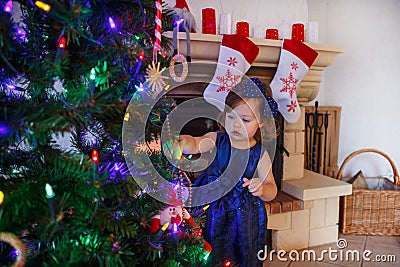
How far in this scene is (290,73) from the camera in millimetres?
1841

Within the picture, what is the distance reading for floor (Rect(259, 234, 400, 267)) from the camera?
1747mm

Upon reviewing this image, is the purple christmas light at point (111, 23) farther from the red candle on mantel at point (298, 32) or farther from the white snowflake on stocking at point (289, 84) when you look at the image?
the red candle on mantel at point (298, 32)

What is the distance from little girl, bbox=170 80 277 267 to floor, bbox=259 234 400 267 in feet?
1.79

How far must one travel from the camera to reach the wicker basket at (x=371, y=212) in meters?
2.08

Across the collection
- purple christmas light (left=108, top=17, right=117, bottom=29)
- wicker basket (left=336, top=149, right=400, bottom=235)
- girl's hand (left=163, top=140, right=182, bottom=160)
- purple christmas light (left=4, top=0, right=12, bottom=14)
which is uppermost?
purple christmas light (left=4, top=0, right=12, bottom=14)

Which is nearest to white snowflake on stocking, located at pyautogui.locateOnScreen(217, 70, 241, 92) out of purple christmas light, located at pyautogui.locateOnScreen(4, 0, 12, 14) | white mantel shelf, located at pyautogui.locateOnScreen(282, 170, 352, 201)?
white mantel shelf, located at pyautogui.locateOnScreen(282, 170, 352, 201)

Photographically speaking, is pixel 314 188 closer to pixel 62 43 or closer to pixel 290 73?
pixel 290 73

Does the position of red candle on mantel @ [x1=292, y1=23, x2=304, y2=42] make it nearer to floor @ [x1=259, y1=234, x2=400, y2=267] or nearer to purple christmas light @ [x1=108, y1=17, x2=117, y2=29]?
floor @ [x1=259, y1=234, x2=400, y2=267]

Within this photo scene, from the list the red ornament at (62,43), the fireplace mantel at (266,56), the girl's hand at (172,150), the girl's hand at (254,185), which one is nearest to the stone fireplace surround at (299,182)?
the fireplace mantel at (266,56)

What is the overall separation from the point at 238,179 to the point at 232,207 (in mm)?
101

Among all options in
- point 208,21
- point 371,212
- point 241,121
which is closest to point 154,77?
point 241,121

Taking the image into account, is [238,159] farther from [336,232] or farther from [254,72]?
[336,232]

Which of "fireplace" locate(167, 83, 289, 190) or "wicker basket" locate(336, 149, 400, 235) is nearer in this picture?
"fireplace" locate(167, 83, 289, 190)

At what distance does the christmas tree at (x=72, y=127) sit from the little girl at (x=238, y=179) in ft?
1.48
